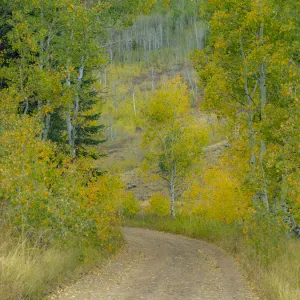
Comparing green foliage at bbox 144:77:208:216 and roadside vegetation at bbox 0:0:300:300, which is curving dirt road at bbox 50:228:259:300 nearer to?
roadside vegetation at bbox 0:0:300:300

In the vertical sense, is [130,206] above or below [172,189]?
below

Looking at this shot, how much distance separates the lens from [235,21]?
1714cm

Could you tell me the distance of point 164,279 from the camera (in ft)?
39.7

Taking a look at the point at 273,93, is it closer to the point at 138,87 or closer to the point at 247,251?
the point at 247,251

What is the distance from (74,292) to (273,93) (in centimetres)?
1197

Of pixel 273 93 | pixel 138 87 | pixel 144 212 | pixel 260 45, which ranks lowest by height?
pixel 144 212

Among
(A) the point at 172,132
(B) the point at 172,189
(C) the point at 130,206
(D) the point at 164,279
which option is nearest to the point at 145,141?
(A) the point at 172,132

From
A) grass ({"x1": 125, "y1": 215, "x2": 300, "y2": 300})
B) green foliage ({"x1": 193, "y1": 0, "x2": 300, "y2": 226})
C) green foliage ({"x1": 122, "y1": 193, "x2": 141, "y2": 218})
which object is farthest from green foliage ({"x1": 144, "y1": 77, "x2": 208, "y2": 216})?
green foliage ({"x1": 193, "y1": 0, "x2": 300, "y2": 226})

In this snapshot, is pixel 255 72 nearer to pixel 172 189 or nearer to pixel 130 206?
pixel 172 189

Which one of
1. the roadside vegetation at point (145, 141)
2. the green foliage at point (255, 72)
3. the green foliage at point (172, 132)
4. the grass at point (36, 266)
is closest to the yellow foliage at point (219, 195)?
the roadside vegetation at point (145, 141)

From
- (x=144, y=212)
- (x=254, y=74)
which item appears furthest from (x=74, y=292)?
(x=144, y=212)

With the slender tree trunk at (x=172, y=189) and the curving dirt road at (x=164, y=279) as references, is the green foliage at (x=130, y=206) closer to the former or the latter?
the slender tree trunk at (x=172, y=189)

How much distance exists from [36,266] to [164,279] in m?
3.90

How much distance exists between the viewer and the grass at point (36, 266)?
8820mm
